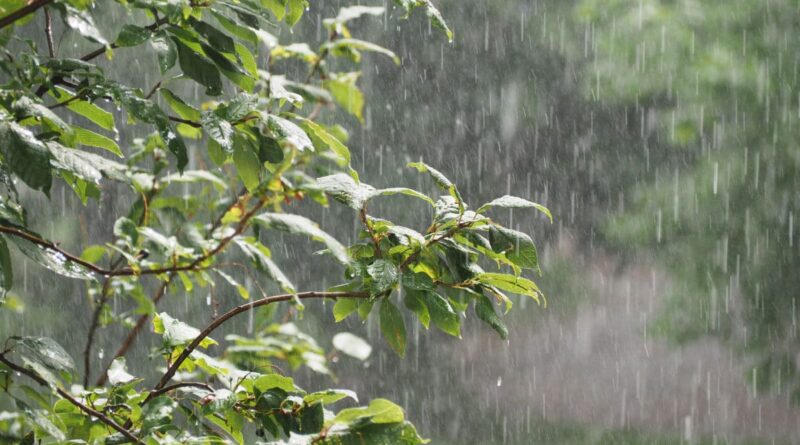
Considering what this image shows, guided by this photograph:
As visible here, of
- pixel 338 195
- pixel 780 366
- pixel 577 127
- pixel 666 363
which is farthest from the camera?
pixel 666 363

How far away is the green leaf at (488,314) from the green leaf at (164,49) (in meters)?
0.32

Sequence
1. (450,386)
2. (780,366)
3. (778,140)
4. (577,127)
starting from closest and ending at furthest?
(778,140) < (780,366) < (577,127) < (450,386)

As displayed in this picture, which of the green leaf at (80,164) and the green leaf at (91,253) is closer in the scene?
the green leaf at (80,164)

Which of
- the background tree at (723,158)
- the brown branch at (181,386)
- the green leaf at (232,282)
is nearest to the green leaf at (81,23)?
the green leaf at (232,282)

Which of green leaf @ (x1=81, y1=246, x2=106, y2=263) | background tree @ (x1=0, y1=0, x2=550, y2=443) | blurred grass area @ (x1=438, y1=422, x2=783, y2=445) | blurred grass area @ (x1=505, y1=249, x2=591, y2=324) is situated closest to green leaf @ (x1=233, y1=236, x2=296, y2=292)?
background tree @ (x1=0, y1=0, x2=550, y2=443)

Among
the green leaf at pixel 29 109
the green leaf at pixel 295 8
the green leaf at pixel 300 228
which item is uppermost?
the green leaf at pixel 295 8

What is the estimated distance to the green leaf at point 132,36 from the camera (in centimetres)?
71

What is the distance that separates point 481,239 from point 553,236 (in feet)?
23.1

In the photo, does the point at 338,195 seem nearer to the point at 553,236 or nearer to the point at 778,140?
the point at 778,140

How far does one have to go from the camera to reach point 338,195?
75 cm

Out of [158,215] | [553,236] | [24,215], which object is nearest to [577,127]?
[553,236]

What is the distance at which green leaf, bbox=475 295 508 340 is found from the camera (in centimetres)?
77

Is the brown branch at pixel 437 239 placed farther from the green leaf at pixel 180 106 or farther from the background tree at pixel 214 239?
the green leaf at pixel 180 106

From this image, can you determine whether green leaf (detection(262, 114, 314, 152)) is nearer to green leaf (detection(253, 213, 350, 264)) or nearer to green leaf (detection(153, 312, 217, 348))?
green leaf (detection(253, 213, 350, 264))
